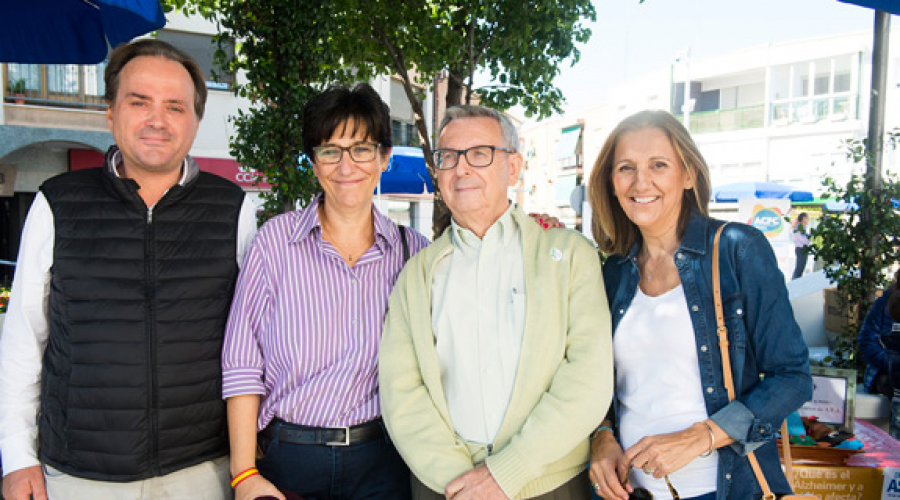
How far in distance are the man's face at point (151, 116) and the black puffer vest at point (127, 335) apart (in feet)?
0.35

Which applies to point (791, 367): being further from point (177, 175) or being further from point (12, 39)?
point (12, 39)

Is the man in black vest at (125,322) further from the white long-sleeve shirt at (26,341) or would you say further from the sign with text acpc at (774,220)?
the sign with text acpc at (774,220)

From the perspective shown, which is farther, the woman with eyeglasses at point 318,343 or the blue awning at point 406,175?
the blue awning at point 406,175

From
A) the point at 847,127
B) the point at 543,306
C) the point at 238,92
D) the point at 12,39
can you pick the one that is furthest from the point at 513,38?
the point at 847,127

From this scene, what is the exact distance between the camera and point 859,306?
5.12 m

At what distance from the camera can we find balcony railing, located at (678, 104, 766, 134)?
27141 mm

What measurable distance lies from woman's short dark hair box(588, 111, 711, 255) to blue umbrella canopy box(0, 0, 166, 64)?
92.8 inches

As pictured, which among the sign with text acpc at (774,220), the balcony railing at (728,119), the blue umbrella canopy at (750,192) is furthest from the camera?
the balcony railing at (728,119)

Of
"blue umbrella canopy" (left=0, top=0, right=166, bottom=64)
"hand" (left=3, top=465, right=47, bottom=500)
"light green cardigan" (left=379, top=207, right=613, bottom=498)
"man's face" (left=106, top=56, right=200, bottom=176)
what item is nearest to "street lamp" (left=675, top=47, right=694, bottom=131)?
"blue umbrella canopy" (left=0, top=0, right=166, bottom=64)

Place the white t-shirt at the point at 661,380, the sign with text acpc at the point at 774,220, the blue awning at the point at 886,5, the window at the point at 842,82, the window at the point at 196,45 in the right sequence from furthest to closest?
the window at the point at 842,82 < the window at the point at 196,45 < the sign with text acpc at the point at 774,220 < the blue awning at the point at 886,5 < the white t-shirt at the point at 661,380

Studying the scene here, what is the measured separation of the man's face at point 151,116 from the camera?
2.12 metres

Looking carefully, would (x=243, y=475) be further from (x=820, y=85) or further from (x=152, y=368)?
(x=820, y=85)

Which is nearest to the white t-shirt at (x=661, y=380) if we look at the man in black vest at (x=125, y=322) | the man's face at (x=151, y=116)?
the man in black vest at (x=125, y=322)

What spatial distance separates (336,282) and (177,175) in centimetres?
69
